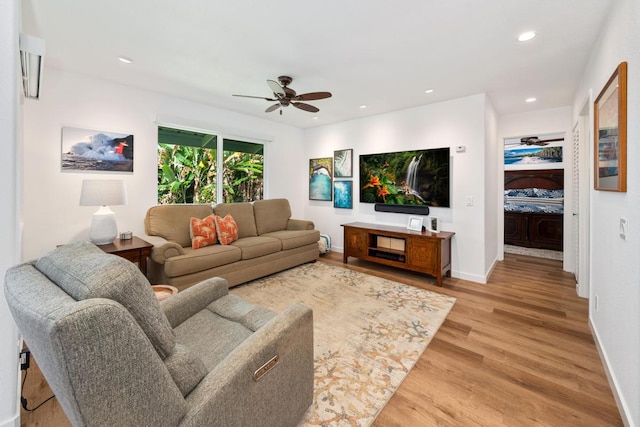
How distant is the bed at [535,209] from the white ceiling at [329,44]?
2907 mm

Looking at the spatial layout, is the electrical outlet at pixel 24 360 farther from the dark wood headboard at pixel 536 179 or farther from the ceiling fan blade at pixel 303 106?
the dark wood headboard at pixel 536 179

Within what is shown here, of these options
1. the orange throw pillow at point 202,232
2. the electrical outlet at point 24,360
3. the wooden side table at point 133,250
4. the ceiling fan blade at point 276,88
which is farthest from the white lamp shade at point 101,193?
the ceiling fan blade at point 276,88

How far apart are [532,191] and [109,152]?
797 centimetres

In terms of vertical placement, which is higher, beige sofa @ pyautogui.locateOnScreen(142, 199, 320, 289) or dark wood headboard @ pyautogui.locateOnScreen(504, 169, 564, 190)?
dark wood headboard @ pyautogui.locateOnScreen(504, 169, 564, 190)

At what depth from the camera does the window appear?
4.00m

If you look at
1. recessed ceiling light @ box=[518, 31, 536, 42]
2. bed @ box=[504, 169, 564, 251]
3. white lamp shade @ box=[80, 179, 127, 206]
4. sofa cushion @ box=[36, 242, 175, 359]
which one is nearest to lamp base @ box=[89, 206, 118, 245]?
white lamp shade @ box=[80, 179, 127, 206]

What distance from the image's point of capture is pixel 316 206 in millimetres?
5754

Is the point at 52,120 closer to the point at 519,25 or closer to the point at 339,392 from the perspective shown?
the point at 339,392

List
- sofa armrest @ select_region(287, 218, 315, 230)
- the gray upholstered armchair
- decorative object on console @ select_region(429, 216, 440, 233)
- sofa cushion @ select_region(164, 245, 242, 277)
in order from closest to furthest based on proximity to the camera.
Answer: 1. the gray upholstered armchair
2. sofa cushion @ select_region(164, 245, 242, 277)
3. decorative object on console @ select_region(429, 216, 440, 233)
4. sofa armrest @ select_region(287, 218, 315, 230)

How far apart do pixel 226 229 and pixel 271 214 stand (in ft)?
3.70

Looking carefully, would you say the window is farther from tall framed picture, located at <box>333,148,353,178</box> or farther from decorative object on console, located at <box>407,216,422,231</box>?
decorative object on console, located at <box>407,216,422,231</box>

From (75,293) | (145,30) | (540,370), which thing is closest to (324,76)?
(145,30)

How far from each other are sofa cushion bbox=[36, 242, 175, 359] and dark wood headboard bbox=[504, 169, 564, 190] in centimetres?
754

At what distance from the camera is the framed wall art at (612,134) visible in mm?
1575
